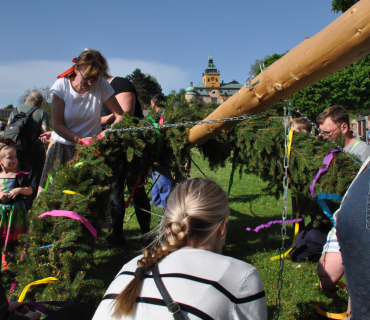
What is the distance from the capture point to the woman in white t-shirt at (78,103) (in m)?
3.02

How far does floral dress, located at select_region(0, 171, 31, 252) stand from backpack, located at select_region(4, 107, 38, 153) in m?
→ 1.10

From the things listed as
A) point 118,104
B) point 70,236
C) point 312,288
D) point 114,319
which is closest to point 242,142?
point 118,104

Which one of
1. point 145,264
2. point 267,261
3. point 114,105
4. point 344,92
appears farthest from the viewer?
point 344,92

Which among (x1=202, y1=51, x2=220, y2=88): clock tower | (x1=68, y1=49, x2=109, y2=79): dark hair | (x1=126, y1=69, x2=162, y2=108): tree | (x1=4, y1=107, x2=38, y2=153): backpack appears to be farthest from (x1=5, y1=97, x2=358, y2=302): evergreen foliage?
(x1=202, y1=51, x2=220, y2=88): clock tower

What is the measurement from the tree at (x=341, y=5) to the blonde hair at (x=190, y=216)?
94.8 feet

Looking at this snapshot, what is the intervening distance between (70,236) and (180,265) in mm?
1199

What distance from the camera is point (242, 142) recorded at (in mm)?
3258

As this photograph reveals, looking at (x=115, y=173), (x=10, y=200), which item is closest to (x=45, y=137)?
(x=10, y=200)

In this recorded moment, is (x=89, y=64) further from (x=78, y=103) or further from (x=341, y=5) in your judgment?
(x=341, y=5)

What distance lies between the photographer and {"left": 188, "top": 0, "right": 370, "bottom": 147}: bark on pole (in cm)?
130

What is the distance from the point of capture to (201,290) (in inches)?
47.1

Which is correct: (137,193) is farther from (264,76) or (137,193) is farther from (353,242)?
(353,242)

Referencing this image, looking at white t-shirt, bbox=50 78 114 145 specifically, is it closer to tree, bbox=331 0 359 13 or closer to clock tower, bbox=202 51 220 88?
tree, bbox=331 0 359 13

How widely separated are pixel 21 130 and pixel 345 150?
468 cm
